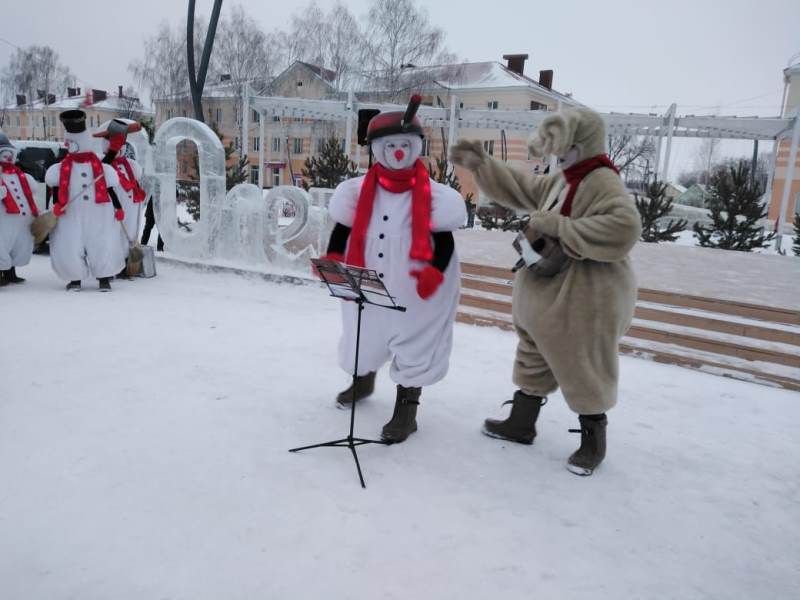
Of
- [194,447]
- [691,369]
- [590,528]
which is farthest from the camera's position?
[691,369]

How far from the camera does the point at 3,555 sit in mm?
2041

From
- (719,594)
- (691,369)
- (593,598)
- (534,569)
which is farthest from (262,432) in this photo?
(691,369)

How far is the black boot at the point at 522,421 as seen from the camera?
3.14m

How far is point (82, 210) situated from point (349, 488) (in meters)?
4.86

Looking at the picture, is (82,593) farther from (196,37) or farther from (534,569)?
(196,37)

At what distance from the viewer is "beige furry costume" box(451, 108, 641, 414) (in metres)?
2.56

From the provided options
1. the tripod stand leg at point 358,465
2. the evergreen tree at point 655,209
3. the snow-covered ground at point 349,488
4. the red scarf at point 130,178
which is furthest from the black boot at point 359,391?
the evergreen tree at point 655,209

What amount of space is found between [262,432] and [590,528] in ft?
5.69

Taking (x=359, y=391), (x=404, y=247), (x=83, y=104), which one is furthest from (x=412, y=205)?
(x=83, y=104)

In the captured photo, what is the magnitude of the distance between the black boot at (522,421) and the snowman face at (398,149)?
1.41 m

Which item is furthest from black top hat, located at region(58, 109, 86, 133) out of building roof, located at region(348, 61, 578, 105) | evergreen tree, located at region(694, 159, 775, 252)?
building roof, located at region(348, 61, 578, 105)

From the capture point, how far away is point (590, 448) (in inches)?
114

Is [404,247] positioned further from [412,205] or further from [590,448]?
[590,448]

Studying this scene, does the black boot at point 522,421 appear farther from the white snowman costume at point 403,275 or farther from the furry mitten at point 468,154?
the furry mitten at point 468,154
